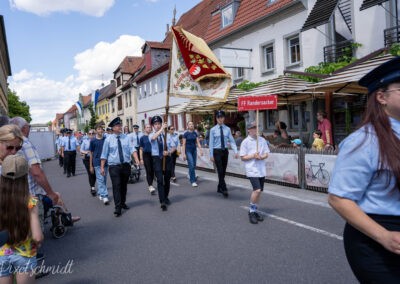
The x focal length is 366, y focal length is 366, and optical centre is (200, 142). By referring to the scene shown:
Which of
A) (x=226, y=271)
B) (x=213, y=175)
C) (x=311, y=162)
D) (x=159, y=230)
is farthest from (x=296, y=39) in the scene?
(x=226, y=271)

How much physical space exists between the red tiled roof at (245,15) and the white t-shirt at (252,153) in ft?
38.2

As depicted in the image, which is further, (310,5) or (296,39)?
(296,39)

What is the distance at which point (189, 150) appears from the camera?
36.6 ft

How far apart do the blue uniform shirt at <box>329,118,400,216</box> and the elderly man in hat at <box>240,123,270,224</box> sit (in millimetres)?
4587

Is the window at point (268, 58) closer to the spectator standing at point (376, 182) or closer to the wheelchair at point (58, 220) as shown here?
the wheelchair at point (58, 220)

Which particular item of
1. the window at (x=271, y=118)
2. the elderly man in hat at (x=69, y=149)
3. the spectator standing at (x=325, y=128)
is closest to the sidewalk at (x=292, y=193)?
the spectator standing at (x=325, y=128)

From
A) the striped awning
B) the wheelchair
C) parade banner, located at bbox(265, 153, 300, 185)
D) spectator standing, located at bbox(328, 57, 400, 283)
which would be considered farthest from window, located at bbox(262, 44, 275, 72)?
spectator standing, located at bbox(328, 57, 400, 283)

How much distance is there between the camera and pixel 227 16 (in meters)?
22.3

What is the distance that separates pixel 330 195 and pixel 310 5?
15.6 meters

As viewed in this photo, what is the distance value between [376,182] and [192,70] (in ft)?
19.3

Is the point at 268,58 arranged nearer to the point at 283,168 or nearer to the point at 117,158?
the point at 283,168

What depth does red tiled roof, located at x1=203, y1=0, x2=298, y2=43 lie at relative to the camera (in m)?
17.7

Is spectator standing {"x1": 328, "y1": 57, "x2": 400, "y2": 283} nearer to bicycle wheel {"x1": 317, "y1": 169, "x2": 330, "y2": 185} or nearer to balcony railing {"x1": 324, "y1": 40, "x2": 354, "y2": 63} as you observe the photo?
bicycle wheel {"x1": 317, "y1": 169, "x2": 330, "y2": 185}

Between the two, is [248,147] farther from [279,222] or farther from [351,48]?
[351,48]
